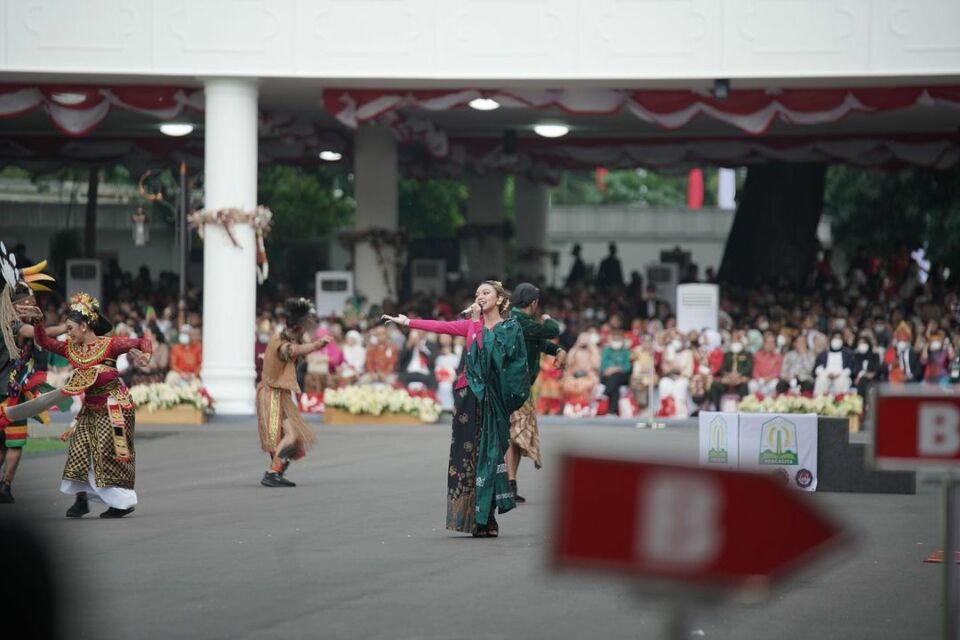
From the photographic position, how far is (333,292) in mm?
30406

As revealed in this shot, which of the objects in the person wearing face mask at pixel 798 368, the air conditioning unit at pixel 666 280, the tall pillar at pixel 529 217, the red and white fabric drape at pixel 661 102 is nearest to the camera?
the person wearing face mask at pixel 798 368

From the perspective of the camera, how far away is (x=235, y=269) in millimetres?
25156

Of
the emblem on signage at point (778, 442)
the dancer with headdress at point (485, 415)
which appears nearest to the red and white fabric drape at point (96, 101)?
the emblem on signage at point (778, 442)

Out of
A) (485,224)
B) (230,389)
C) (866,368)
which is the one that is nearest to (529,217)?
(485,224)

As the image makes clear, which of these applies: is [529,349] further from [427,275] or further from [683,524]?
[427,275]

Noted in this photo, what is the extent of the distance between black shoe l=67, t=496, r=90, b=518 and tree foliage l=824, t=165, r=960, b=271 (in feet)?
86.9

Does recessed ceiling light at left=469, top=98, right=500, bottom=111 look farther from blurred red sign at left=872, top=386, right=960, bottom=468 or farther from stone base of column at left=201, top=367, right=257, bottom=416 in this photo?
blurred red sign at left=872, top=386, right=960, bottom=468

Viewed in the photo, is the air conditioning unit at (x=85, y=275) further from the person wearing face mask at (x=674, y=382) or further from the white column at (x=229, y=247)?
the person wearing face mask at (x=674, y=382)

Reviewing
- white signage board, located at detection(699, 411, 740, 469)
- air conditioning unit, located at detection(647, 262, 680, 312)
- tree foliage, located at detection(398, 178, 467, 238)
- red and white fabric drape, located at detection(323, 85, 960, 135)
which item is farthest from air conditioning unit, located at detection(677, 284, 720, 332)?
tree foliage, located at detection(398, 178, 467, 238)

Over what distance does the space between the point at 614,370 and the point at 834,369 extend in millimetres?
3176

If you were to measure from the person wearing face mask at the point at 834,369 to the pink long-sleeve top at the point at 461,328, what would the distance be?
520 inches

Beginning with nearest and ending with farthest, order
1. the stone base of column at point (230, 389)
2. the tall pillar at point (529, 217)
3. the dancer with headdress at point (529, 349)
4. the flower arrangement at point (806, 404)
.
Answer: the dancer with headdress at point (529, 349) → the flower arrangement at point (806, 404) → the stone base of column at point (230, 389) → the tall pillar at point (529, 217)

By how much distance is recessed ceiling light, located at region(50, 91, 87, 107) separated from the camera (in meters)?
25.9

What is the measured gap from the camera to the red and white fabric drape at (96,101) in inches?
1019
